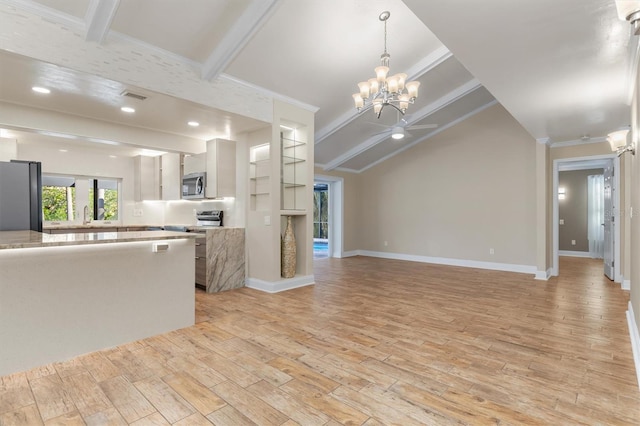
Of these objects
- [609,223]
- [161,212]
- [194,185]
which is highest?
[194,185]

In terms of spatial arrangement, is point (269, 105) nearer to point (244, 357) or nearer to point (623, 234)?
point (244, 357)

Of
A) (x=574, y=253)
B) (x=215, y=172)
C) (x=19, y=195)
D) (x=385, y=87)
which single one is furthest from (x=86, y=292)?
(x=574, y=253)

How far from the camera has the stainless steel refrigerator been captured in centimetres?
383

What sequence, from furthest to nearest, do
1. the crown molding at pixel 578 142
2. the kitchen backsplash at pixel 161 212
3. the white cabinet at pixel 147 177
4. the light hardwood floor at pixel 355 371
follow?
the white cabinet at pixel 147 177 → the kitchen backsplash at pixel 161 212 → the crown molding at pixel 578 142 → the light hardwood floor at pixel 355 371

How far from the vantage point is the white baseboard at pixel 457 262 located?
22.1 feet

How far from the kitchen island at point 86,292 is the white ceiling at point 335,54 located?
63.2 inches

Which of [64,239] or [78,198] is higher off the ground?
[78,198]

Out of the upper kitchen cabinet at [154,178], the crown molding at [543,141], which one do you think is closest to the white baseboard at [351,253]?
the upper kitchen cabinet at [154,178]

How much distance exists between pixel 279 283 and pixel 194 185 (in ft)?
7.63

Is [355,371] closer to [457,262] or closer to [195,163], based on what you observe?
[195,163]

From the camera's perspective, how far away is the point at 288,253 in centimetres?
519

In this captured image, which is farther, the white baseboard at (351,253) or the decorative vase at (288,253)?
the white baseboard at (351,253)

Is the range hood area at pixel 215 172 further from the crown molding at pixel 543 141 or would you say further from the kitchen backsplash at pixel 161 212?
the crown molding at pixel 543 141

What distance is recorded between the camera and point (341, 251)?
891cm
